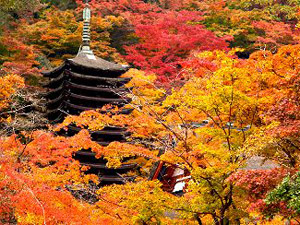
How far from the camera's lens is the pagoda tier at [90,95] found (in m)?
19.0

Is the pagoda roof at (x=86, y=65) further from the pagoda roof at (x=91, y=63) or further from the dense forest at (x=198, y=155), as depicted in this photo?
the dense forest at (x=198, y=155)

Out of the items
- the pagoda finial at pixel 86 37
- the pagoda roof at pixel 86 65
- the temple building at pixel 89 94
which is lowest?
the temple building at pixel 89 94

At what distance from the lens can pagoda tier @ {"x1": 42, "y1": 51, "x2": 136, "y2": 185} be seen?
18969 mm

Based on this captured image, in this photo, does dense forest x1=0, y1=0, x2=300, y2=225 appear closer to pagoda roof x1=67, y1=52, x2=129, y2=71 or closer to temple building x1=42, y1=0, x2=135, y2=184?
temple building x1=42, y1=0, x2=135, y2=184

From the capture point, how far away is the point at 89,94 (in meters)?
20.4

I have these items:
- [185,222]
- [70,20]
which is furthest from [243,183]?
[70,20]

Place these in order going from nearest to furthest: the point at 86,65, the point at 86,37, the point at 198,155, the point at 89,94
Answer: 1. the point at 198,155
2. the point at 86,65
3. the point at 89,94
4. the point at 86,37

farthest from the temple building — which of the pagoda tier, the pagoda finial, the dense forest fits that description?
the dense forest

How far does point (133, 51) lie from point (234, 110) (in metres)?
17.3

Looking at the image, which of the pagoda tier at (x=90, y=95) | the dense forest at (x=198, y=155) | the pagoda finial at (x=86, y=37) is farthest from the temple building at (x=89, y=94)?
the dense forest at (x=198, y=155)

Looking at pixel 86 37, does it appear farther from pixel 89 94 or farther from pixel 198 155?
pixel 198 155

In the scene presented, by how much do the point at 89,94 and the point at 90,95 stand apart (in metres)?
0.07

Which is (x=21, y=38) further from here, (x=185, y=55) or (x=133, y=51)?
(x=185, y=55)

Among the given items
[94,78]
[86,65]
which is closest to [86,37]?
[86,65]
